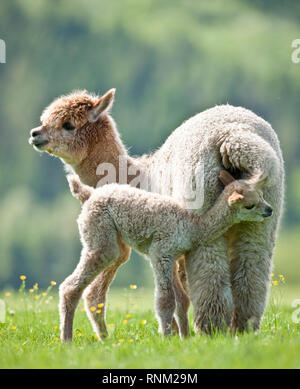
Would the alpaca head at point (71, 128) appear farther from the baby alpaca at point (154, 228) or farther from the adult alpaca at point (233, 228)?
the baby alpaca at point (154, 228)

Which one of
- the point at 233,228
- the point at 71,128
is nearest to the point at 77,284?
the point at 233,228

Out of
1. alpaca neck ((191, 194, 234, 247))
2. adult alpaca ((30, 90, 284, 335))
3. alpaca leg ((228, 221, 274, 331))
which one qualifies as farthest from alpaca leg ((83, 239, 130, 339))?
alpaca leg ((228, 221, 274, 331))

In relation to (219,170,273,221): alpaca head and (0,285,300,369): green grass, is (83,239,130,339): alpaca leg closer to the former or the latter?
(0,285,300,369): green grass

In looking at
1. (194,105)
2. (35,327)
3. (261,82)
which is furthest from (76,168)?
(261,82)

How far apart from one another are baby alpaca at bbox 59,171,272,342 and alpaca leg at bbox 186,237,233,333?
0.11 meters

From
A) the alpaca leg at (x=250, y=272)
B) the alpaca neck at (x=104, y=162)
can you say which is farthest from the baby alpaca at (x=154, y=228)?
the alpaca neck at (x=104, y=162)

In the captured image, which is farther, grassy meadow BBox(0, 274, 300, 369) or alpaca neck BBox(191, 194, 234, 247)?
alpaca neck BBox(191, 194, 234, 247)

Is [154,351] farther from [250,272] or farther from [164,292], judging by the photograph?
[250,272]

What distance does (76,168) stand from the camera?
6332 millimetres

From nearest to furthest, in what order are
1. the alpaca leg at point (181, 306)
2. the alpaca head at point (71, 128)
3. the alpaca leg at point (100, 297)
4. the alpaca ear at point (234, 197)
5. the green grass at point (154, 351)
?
the green grass at point (154, 351) < the alpaca ear at point (234, 197) < the alpaca leg at point (181, 306) < the alpaca leg at point (100, 297) < the alpaca head at point (71, 128)

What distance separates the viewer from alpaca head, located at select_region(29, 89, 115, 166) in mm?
6129

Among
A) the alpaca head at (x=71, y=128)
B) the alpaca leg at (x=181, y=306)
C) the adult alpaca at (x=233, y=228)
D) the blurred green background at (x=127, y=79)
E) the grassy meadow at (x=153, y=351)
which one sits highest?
the blurred green background at (x=127, y=79)

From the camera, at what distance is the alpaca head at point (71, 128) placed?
6.13m

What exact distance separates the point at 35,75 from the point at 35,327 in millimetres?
31775
